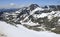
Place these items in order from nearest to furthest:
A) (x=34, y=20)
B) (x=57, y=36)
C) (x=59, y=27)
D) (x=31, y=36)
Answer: (x=31, y=36)
(x=57, y=36)
(x=59, y=27)
(x=34, y=20)

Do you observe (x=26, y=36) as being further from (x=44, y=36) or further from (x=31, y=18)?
(x=31, y=18)

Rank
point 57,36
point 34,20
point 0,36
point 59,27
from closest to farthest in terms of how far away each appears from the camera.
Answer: point 0,36, point 57,36, point 59,27, point 34,20

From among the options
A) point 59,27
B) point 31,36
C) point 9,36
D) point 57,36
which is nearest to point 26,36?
point 31,36

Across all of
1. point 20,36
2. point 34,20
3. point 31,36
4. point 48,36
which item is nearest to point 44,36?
point 48,36

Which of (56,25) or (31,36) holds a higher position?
(56,25)

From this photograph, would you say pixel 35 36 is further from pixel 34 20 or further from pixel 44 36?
pixel 34 20

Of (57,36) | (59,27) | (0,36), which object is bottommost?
(0,36)

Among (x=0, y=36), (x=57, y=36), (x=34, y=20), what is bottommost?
(x=0, y=36)

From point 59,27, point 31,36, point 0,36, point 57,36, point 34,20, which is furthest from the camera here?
point 34,20

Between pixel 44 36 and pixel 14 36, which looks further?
pixel 44 36
